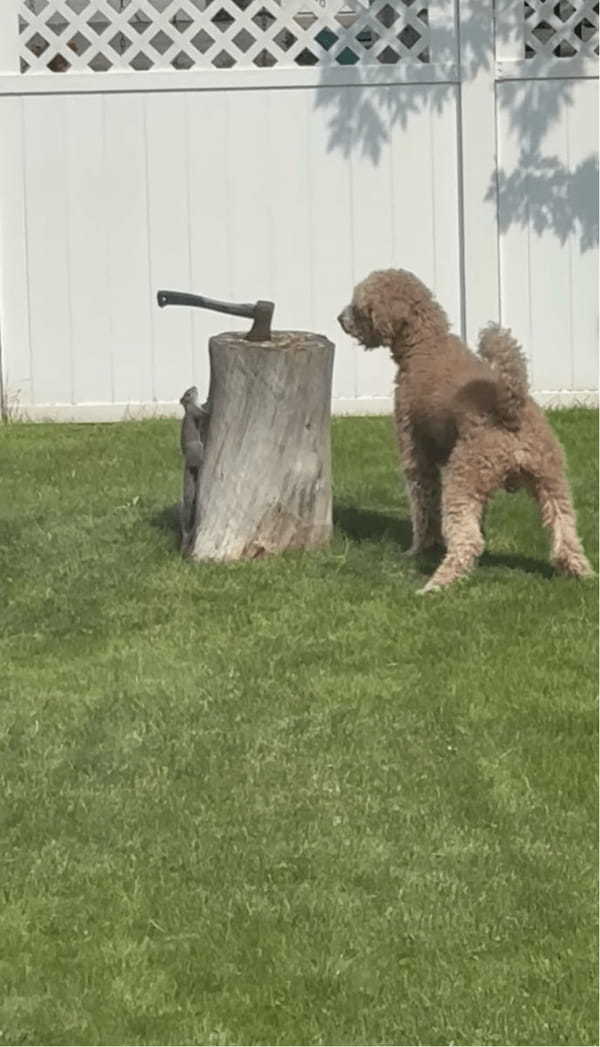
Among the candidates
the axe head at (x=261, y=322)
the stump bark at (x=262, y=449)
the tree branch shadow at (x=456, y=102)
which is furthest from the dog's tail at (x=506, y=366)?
the tree branch shadow at (x=456, y=102)

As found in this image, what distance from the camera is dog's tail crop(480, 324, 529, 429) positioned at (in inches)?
241

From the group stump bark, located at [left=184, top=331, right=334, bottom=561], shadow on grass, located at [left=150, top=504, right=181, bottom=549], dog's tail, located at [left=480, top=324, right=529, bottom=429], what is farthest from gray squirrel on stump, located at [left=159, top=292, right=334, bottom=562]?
dog's tail, located at [left=480, top=324, right=529, bottom=429]

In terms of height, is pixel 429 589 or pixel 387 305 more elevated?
pixel 387 305

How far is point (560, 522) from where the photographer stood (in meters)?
6.40

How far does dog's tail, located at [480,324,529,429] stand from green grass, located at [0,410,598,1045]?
65 centimetres

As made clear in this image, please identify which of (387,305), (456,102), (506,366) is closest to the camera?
(506,366)

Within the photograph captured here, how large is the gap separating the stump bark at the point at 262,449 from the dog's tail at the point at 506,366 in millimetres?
817

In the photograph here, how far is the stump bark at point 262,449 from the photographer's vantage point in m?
6.73

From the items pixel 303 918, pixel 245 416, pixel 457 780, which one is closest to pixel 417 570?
pixel 245 416

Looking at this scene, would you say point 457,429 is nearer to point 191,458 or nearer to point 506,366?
point 506,366

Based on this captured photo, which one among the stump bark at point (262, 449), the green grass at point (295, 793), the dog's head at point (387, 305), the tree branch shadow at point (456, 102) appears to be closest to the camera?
the green grass at point (295, 793)

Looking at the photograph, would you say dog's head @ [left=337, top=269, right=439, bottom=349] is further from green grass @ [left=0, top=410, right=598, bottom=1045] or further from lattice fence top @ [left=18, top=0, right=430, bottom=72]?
lattice fence top @ [left=18, top=0, right=430, bottom=72]

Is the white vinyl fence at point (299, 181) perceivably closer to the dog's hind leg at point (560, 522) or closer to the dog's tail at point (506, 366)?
the dog's hind leg at point (560, 522)

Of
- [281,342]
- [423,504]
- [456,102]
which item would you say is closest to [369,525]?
[423,504]
